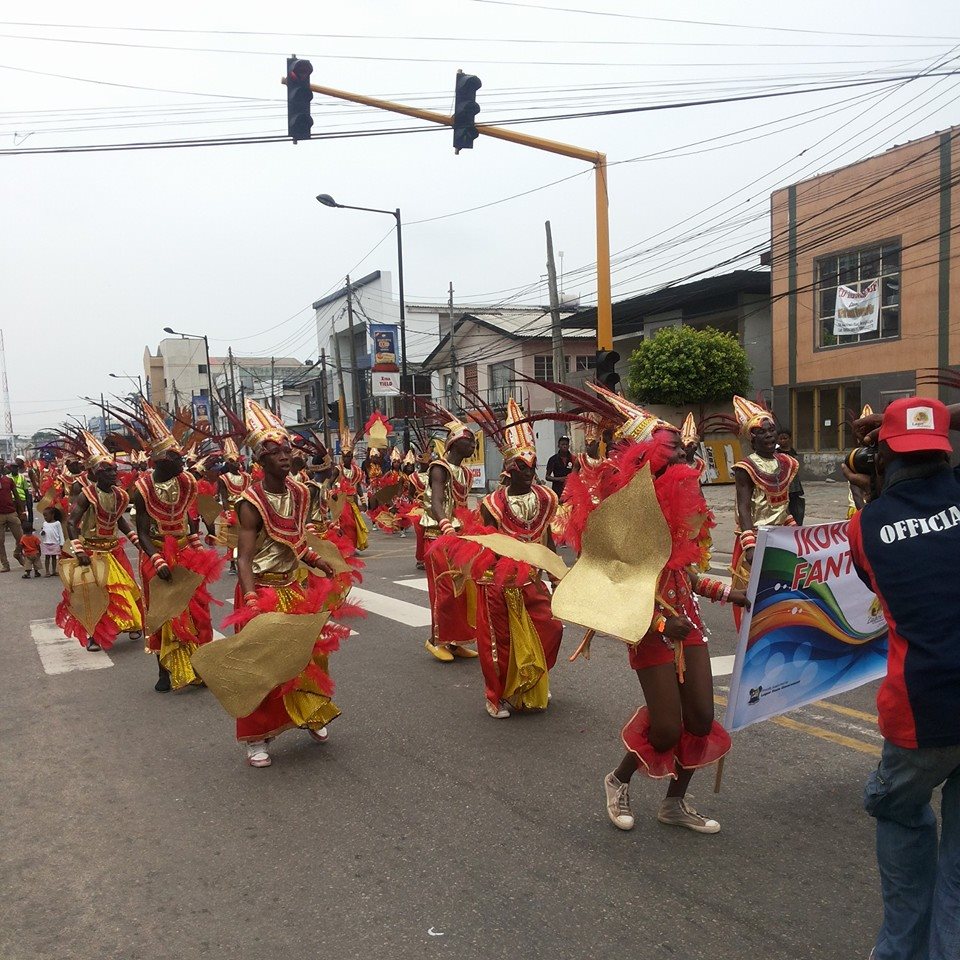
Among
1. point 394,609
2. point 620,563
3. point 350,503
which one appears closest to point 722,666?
point 620,563

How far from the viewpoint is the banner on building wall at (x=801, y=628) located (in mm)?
3834

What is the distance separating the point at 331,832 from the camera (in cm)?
403

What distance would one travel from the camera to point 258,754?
497 cm

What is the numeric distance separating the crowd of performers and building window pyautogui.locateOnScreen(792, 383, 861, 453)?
Result: 16277 millimetres

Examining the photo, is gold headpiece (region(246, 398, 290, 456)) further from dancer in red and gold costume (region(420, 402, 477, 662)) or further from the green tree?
the green tree

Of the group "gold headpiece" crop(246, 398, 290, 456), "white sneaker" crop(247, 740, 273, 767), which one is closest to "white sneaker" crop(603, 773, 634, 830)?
"white sneaker" crop(247, 740, 273, 767)

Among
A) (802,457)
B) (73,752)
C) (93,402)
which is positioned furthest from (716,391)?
(73,752)

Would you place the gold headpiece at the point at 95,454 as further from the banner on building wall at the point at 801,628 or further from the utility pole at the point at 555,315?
the utility pole at the point at 555,315

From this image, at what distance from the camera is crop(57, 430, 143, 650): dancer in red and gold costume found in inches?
325

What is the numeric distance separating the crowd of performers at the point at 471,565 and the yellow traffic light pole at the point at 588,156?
138 inches

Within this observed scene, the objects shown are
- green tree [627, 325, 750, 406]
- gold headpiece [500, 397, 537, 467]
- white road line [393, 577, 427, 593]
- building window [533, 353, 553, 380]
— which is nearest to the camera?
gold headpiece [500, 397, 537, 467]

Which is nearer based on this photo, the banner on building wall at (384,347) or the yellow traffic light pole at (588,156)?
the yellow traffic light pole at (588,156)

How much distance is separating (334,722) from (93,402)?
397 centimetres

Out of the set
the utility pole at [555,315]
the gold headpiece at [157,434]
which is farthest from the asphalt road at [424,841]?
the utility pole at [555,315]
